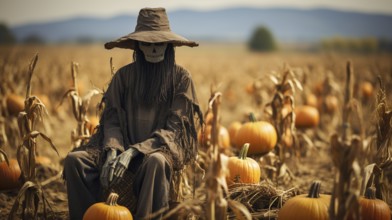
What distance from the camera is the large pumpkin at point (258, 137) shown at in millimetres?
5996

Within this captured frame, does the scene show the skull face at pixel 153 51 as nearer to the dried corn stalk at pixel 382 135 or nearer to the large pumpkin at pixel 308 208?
the large pumpkin at pixel 308 208

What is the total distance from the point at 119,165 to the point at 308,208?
1.54 meters

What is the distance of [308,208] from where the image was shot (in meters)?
4.00

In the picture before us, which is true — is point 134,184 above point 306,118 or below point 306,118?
above

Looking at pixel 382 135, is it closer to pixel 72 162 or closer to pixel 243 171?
pixel 243 171

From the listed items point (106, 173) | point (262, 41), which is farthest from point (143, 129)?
point (262, 41)

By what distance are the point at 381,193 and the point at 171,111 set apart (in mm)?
2118

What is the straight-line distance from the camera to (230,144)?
775 cm

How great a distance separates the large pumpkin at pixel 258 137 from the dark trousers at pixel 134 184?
198 centimetres

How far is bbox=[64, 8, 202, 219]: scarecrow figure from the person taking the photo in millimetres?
4148

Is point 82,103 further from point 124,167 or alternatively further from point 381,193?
point 381,193

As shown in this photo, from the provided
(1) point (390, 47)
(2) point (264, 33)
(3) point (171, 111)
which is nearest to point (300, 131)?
(3) point (171, 111)

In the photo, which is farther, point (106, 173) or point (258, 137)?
point (258, 137)

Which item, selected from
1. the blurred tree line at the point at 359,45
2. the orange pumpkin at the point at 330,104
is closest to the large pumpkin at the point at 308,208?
the orange pumpkin at the point at 330,104
